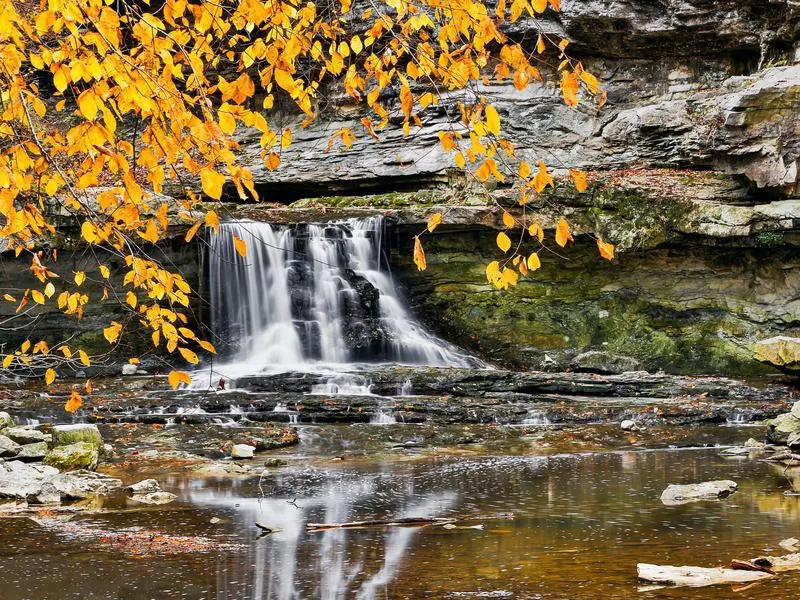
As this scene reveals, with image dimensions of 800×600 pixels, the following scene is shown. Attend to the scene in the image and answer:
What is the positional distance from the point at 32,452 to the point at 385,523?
179 inches

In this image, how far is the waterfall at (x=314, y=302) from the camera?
1841 centimetres

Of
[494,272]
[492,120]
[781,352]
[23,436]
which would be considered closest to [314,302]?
[781,352]

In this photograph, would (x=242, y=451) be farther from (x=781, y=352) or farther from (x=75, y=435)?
(x=781, y=352)

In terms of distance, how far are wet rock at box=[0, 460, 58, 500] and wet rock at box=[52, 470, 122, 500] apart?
0.45 ft

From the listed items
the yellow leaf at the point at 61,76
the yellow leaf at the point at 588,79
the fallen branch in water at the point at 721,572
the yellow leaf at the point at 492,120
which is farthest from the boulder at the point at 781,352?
the yellow leaf at the point at 61,76

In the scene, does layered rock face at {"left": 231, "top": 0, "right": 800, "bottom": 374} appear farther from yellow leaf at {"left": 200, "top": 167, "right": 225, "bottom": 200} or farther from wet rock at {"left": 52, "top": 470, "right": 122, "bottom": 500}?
yellow leaf at {"left": 200, "top": 167, "right": 225, "bottom": 200}

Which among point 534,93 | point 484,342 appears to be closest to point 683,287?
point 484,342

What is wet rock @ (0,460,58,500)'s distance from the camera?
7559 mm

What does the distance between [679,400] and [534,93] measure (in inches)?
465

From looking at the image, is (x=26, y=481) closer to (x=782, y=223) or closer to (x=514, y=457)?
(x=514, y=457)

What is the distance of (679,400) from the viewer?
1357cm

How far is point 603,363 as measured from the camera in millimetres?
17703

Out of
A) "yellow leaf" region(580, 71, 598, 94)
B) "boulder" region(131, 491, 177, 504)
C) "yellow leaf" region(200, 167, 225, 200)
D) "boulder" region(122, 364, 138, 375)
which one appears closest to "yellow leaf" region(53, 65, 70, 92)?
"yellow leaf" region(200, 167, 225, 200)

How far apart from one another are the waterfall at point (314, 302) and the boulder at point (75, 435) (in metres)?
8.16
